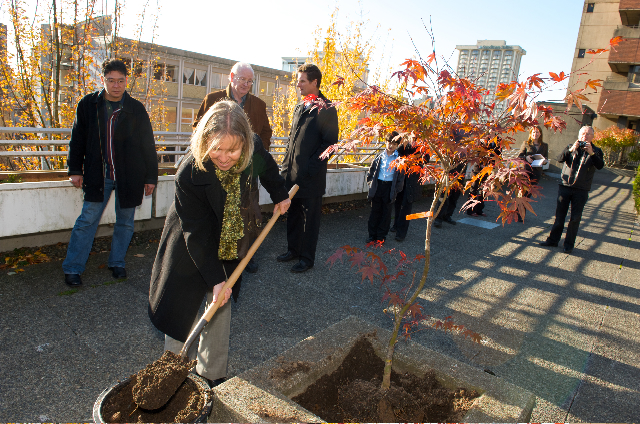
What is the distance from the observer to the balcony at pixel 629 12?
32.9 m

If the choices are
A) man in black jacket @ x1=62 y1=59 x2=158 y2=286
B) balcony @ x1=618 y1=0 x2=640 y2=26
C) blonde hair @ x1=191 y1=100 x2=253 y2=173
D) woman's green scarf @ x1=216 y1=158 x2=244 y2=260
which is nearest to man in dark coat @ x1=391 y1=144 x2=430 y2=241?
man in black jacket @ x1=62 y1=59 x2=158 y2=286

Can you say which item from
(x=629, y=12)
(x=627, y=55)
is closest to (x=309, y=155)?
(x=627, y=55)

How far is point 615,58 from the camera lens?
1329 inches

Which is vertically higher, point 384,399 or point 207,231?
point 207,231

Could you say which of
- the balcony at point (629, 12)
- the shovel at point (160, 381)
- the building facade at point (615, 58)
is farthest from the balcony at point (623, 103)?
the shovel at point (160, 381)

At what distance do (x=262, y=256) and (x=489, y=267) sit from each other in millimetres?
3186

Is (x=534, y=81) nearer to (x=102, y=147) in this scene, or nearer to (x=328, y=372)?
(x=328, y=372)

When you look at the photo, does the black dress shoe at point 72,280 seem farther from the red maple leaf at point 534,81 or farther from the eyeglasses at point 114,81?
the red maple leaf at point 534,81

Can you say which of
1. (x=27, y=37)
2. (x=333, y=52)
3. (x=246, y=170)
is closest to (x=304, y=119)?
(x=246, y=170)

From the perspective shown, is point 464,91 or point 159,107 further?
point 159,107

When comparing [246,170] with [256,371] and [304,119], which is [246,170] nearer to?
[256,371]

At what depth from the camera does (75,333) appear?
331 cm

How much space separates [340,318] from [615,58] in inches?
1566

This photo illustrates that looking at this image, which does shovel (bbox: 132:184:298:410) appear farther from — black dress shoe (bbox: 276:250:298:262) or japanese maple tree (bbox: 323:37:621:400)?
black dress shoe (bbox: 276:250:298:262)
